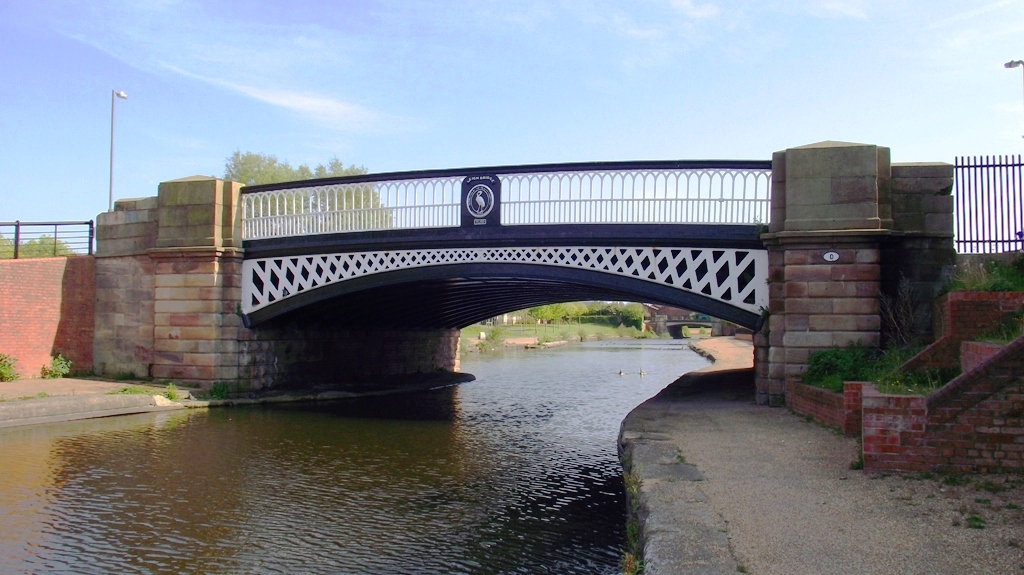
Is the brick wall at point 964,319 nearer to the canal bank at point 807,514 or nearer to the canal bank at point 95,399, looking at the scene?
the canal bank at point 807,514

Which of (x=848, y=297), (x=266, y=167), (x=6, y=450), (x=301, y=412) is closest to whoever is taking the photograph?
(x=6, y=450)

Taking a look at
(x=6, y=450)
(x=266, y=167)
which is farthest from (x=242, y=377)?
(x=266, y=167)

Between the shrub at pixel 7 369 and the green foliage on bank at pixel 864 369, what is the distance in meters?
14.9

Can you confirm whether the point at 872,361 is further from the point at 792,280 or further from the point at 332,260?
the point at 332,260

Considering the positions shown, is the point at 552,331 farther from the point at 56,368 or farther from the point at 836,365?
the point at 836,365

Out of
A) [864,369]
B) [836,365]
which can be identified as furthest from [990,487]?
[836,365]

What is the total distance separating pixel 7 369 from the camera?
16.2 m

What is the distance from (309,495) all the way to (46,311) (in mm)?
11467

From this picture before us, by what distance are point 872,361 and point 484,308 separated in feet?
49.6

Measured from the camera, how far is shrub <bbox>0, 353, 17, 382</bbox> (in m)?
16.2

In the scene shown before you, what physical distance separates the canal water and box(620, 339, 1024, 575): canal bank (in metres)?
0.95

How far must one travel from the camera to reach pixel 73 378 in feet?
57.2

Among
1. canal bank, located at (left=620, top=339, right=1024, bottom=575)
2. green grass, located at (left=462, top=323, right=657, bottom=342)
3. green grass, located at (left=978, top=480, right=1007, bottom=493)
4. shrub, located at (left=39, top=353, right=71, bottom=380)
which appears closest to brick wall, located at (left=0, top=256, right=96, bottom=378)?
shrub, located at (left=39, top=353, right=71, bottom=380)

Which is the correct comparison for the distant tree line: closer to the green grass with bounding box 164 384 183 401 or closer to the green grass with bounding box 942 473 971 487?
the green grass with bounding box 164 384 183 401
